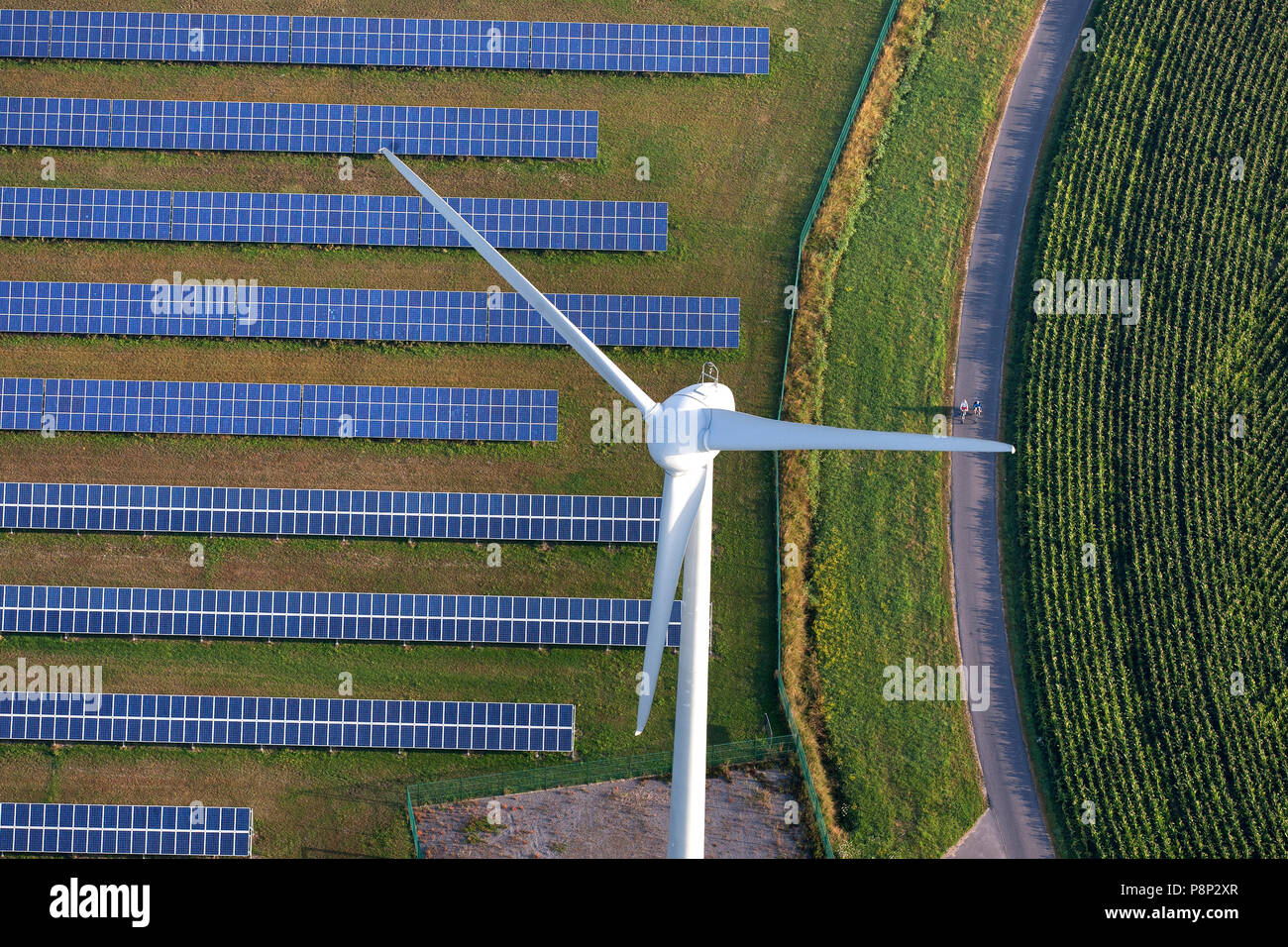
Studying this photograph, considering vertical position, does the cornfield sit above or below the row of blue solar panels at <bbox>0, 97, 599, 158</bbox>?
below

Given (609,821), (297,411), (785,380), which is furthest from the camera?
(297,411)

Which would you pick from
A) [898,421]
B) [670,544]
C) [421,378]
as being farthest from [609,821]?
[898,421]

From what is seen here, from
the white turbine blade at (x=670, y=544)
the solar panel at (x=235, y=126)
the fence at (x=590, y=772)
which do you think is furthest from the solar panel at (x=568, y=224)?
the fence at (x=590, y=772)

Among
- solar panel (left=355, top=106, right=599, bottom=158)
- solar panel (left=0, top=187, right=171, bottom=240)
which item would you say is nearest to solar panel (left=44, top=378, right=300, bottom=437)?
solar panel (left=0, top=187, right=171, bottom=240)

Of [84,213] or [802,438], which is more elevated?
[84,213]

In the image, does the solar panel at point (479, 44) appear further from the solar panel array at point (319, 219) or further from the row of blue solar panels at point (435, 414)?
the row of blue solar panels at point (435, 414)

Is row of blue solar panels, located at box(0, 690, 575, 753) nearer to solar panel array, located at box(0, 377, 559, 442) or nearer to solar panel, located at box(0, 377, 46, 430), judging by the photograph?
solar panel array, located at box(0, 377, 559, 442)

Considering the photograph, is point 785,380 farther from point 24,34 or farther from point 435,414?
point 24,34
